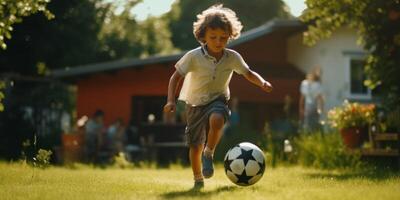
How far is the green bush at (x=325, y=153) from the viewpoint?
1090 cm

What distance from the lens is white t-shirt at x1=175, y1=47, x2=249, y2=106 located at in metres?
6.86

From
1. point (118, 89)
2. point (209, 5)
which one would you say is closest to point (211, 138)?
point (118, 89)

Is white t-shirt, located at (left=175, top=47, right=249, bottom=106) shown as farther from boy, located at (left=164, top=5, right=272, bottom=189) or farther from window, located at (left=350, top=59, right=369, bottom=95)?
window, located at (left=350, top=59, right=369, bottom=95)

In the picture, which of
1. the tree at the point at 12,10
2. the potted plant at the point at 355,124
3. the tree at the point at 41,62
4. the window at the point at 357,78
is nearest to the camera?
the tree at the point at 12,10

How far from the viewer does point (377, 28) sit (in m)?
10.7

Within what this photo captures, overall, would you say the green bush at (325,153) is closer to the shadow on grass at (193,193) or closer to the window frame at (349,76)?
the shadow on grass at (193,193)

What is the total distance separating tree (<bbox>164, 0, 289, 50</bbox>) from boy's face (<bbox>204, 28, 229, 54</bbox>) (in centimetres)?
3205

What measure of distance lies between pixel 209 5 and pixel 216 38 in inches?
1342

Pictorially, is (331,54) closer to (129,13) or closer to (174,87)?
(174,87)

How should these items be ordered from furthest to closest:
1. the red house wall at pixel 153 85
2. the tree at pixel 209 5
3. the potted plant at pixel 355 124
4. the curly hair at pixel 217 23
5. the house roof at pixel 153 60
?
the tree at pixel 209 5
the red house wall at pixel 153 85
the house roof at pixel 153 60
the potted plant at pixel 355 124
the curly hair at pixel 217 23

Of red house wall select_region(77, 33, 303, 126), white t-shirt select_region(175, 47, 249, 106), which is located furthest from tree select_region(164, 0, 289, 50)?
white t-shirt select_region(175, 47, 249, 106)

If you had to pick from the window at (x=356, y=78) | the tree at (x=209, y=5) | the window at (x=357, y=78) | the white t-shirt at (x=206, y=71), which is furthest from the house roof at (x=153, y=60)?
the tree at (x=209, y=5)

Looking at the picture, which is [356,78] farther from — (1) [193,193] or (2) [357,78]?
(1) [193,193]

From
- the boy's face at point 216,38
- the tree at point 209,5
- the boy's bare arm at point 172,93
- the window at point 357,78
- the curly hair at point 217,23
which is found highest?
the tree at point 209,5
